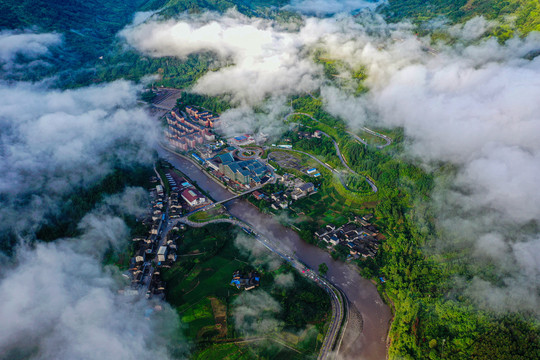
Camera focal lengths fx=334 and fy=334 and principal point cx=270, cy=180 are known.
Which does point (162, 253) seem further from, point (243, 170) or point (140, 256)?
point (243, 170)

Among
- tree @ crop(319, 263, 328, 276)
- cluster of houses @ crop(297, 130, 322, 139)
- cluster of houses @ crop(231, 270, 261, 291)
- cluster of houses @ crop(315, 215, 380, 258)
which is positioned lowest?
cluster of houses @ crop(231, 270, 261, 291)

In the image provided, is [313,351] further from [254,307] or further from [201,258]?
[201,258]

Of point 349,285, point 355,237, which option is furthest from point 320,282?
point 355,237

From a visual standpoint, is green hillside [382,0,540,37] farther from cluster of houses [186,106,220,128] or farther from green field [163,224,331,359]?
green field [163,224,331,359]

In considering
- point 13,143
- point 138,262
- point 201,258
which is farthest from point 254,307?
point 13,143

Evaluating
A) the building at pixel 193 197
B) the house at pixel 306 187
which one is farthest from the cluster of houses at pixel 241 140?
the building at pixel 193 197

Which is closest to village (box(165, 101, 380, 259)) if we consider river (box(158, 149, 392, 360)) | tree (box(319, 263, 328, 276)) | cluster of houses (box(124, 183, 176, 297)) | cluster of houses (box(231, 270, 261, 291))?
river (box(158, 149, 392, 360))
